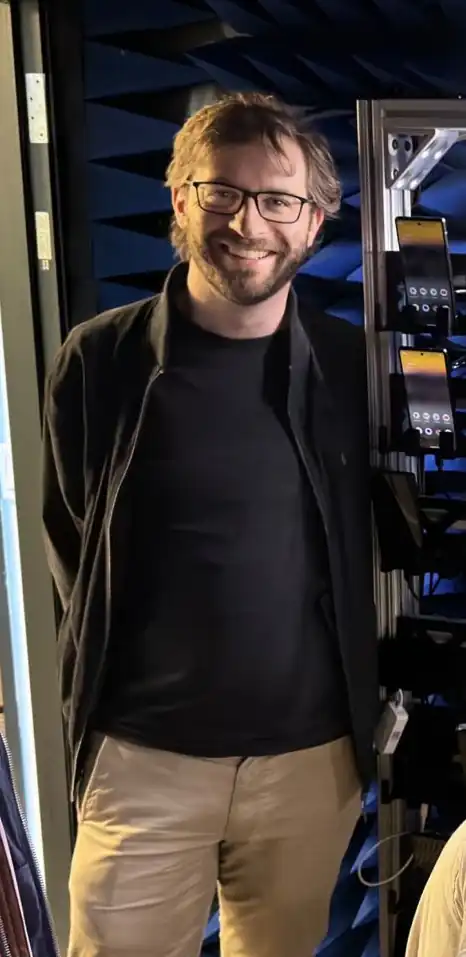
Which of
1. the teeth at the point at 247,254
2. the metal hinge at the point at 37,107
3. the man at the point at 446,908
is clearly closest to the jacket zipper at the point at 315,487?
the teeth at the point at 247,254

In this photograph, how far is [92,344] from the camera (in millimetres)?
1663

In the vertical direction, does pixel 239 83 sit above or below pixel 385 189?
above

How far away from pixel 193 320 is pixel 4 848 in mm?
882

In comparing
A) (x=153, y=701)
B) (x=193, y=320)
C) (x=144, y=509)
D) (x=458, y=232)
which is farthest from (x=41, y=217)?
(x=153, y=701)

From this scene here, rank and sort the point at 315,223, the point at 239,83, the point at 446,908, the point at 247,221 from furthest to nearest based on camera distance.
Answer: the point at 239,83
the point at 315,223
the point at 247,221
the point at 446,908

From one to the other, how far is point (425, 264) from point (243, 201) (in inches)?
12.4

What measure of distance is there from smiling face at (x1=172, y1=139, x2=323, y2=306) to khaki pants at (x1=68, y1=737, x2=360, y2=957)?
77 cm

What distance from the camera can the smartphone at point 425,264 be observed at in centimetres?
159

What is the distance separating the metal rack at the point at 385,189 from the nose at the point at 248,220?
0.70ft

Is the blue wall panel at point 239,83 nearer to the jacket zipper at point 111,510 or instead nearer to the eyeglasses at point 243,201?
the eyeglasses at point 243,201

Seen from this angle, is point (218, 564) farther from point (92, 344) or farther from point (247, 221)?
point (247, 221)

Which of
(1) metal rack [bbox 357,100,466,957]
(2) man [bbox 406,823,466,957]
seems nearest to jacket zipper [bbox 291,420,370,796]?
(1) metal rack [bbox 357,100,466,957]

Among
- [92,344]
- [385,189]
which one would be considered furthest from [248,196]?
[92,344]

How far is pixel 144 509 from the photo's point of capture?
1.60m
